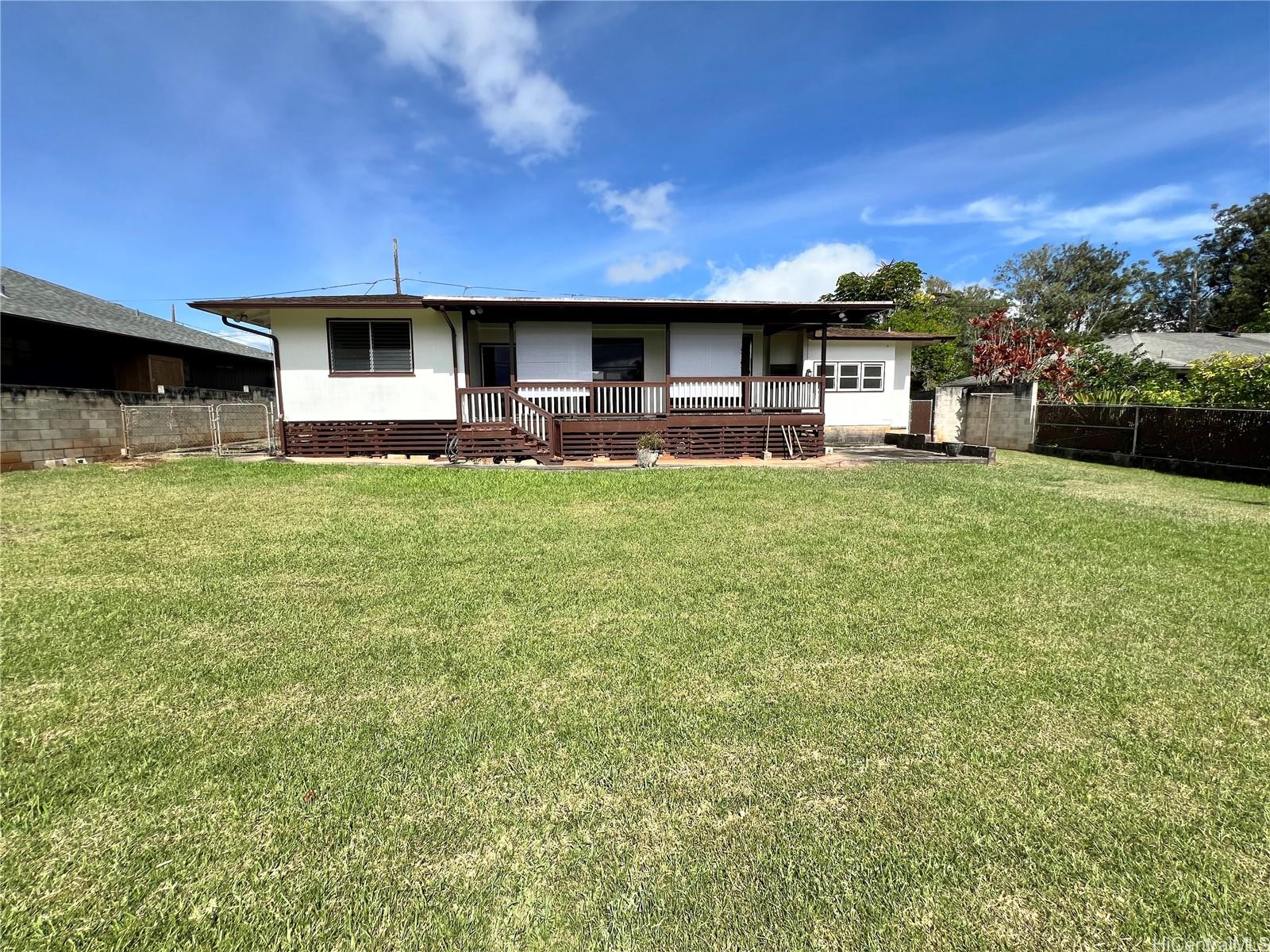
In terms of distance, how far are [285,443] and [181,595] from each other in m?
10.0

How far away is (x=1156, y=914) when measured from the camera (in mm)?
1531

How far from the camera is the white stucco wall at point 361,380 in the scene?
12289mm

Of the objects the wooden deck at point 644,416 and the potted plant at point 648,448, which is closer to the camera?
the potted plant at point 648,448

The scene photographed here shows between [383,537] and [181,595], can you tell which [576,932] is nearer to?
[181,595]

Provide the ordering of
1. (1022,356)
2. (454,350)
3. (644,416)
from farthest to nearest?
(1022,356)
(454,350)
(644,416)

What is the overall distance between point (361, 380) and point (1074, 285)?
48.1 metres

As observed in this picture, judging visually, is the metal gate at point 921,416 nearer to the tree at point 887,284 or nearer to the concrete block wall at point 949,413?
the concrete block wall at point 949,413

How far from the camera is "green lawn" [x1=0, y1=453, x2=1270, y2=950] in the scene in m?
1.56

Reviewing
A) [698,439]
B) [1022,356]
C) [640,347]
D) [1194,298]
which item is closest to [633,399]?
[698,439]

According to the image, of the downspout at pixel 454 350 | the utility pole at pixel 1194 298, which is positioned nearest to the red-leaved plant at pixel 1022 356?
the downspout at pixel 454 350

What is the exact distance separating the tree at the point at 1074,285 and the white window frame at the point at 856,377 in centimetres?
3118

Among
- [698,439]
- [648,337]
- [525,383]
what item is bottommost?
[698,439]

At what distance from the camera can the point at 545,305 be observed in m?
11.3

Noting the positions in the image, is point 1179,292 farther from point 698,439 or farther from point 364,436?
point 364,436
